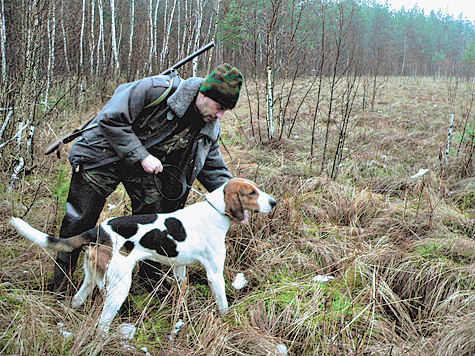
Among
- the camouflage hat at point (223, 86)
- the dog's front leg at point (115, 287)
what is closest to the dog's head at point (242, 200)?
the camouflage hat at point (223, 86)

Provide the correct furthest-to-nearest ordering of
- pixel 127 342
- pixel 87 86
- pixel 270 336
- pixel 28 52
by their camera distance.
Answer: pixel 87 86 < pixel 28 52 < pixel 270 336 < pixel 127 342

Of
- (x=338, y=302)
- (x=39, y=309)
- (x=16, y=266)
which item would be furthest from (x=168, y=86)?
(x=338, y=302)

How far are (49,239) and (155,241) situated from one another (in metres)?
0.66

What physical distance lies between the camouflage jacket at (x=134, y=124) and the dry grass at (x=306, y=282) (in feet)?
3.15

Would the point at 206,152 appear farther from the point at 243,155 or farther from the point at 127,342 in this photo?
the point at 243,155

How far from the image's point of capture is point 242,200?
2535mm

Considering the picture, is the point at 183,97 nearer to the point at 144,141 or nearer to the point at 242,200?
the point at 144,141

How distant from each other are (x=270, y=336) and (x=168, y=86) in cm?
191

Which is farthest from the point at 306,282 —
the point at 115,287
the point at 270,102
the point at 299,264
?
the point at 270,102

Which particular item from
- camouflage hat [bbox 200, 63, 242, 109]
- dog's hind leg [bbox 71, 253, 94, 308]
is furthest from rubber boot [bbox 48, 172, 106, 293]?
camouflage hat [bbox 200, 63, 242, 109]

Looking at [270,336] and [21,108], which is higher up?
[21,108]

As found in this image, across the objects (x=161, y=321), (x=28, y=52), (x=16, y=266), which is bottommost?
(x=161, y=321)

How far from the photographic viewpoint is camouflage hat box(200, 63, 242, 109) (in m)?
2.31

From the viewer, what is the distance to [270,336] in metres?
2.42
